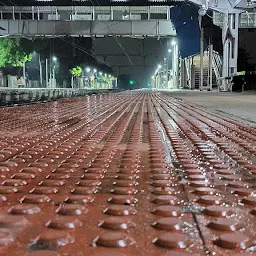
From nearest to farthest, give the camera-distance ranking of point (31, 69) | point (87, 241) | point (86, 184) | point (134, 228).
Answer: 1. point (87, 241)
2. point (134, 228)
3. point (86, 184)
4. point (31, 69)

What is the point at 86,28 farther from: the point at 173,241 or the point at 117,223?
the point at 173,241

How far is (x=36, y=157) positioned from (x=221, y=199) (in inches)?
74.9

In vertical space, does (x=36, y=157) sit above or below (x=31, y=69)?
below

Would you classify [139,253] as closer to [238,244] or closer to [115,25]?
[238,244]

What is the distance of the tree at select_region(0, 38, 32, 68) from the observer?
42.5 meters

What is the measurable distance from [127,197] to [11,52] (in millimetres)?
43937

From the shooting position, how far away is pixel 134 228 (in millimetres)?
1750

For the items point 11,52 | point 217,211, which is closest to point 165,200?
point 217,211

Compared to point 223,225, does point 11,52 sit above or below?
above

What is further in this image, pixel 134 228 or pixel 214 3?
pixel 214 3

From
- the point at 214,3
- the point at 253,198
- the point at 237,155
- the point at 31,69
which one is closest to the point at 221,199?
the point at 253,198

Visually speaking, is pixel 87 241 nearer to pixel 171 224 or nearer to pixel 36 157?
pixel 171 224

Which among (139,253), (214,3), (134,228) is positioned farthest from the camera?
(214,3)

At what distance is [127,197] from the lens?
223 cm
